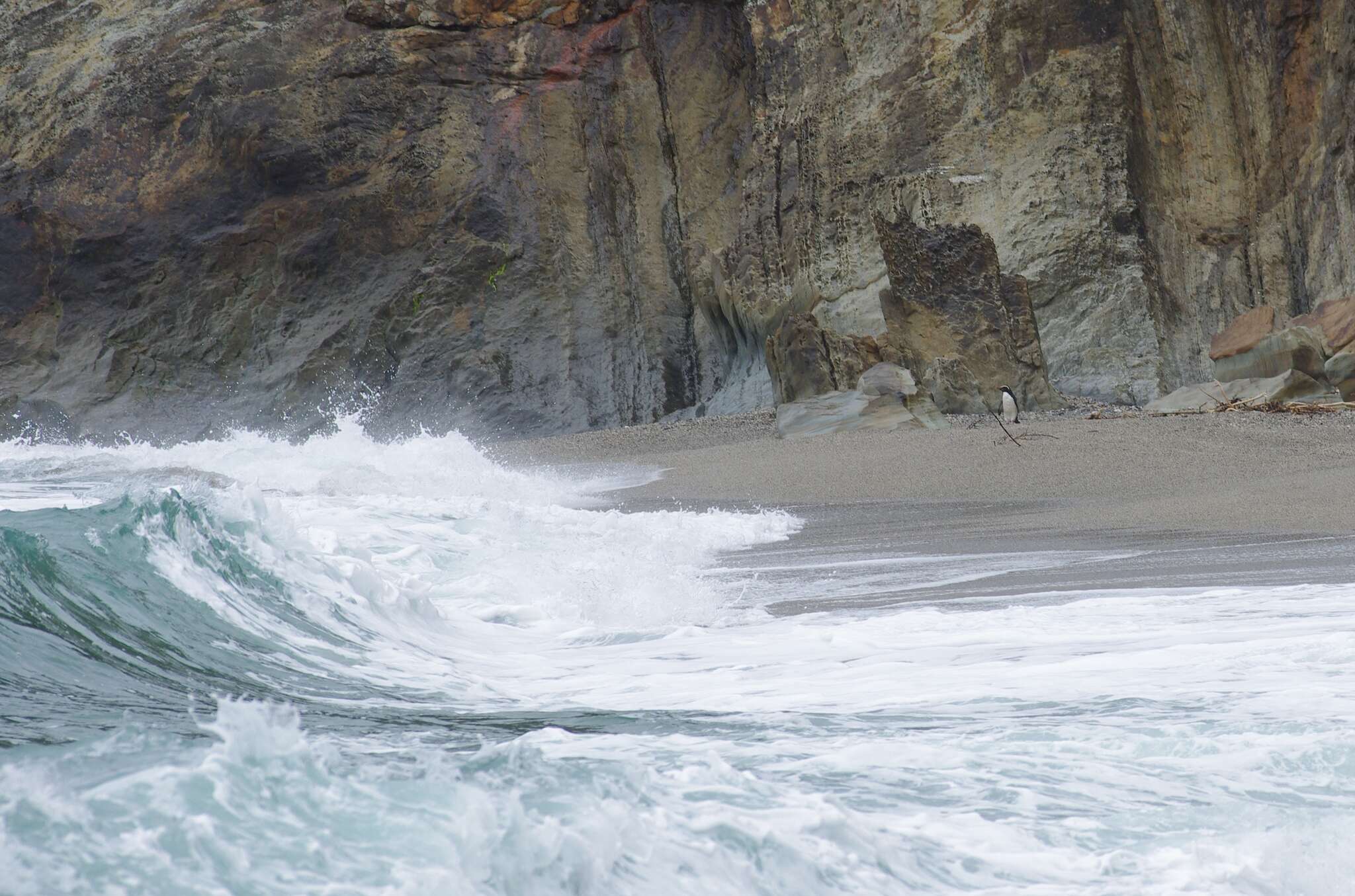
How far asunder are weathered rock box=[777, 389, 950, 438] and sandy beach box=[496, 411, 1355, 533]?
0.32m

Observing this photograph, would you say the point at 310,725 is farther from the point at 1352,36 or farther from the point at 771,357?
the point at 1352,36

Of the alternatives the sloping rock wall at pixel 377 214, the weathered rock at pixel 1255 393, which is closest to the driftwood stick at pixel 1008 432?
the weathered rock at pixel 1255 393

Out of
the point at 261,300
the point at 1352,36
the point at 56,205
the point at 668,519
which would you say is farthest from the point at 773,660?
the point at 56,205

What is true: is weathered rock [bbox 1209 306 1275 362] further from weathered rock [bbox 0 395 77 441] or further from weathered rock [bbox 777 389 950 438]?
weathered rock [bbox 0 395 77 441]

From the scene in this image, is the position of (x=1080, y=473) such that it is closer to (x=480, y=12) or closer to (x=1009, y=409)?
(x=1009, y=409)

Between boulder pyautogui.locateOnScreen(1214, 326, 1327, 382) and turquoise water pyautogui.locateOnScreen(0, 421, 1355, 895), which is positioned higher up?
turquoise water pyautogui.locateOnScreen(0, 421, 1355, 895)

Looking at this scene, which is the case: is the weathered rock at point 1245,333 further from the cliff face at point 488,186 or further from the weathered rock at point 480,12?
the weathered rock at point 480,12

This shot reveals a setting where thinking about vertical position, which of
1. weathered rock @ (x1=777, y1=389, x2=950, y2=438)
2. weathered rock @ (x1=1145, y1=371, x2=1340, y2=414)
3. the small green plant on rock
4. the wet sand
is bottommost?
weathered rock @ (x1=1145, y1=371, x2=1340, y2=414)

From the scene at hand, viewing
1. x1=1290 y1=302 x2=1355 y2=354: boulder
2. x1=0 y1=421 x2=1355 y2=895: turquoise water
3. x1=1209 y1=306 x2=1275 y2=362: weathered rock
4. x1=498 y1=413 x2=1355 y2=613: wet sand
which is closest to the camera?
x1=0 y1=421 x2=1355 y2=895: turquoise water

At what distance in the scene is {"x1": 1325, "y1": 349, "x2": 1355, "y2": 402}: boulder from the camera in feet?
37.1

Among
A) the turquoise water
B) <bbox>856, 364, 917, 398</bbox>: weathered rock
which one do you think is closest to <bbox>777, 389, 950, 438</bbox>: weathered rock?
<bbox>856, 364, 917, 398</bbox>: weathered rock

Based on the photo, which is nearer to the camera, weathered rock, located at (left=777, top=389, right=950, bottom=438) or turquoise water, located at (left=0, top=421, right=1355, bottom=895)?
turquoise water, located at (left=0, top=421, right=1355, bottom=895)

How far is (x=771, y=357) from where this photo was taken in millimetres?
14422

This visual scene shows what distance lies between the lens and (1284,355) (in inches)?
460
